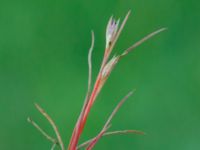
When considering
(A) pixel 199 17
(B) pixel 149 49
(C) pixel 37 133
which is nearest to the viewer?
(C) pixel 37 133

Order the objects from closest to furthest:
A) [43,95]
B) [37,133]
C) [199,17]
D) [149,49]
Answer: [37,133] → [43,95] → [149,49] → [199,17]

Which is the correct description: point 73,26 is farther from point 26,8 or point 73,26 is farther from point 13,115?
point 13,115

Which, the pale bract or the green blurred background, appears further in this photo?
the green blurred background

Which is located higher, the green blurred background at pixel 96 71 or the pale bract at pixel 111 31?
the pale bract at pixel 111 31

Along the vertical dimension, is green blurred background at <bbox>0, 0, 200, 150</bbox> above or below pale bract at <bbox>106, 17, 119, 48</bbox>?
below

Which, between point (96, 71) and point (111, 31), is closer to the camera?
point (111, 31)

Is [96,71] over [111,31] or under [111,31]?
under

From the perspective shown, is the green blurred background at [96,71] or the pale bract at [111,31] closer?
the pale bract at [111,31]

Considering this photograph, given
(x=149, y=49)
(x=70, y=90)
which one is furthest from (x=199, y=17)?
(x=70, y=90)
